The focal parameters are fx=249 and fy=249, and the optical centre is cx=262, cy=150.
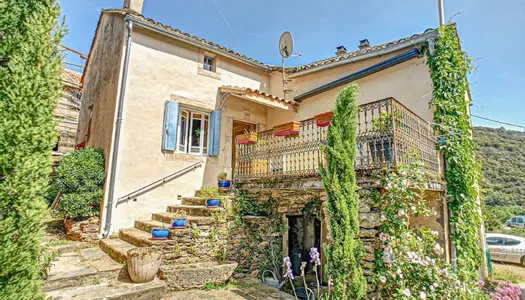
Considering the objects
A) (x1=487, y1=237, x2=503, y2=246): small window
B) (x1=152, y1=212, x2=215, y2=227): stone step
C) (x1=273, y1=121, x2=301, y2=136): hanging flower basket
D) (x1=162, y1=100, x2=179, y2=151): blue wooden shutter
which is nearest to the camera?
(x1=152, y1=212, x2=215, y2=227): stone step

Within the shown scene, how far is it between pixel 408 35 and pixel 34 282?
8.89 m

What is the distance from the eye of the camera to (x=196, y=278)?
5457 mm

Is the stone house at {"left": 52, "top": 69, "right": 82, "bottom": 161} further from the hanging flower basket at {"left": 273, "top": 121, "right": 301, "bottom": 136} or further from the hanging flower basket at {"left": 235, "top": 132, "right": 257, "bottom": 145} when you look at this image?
the hanging flower basket at {"left": 273, "top": 121, "right": 301, "bottom": 136}

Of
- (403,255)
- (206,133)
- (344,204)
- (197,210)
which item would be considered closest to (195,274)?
(197,210)

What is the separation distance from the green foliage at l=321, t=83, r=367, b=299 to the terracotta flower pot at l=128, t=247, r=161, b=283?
3.30 meters

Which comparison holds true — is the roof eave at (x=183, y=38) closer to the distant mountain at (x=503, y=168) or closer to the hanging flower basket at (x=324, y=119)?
the hanging flower basket at (x=324, y=119)

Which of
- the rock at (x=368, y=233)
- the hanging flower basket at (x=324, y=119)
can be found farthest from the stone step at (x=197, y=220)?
the hanging flower basket at (x=324, y=119)

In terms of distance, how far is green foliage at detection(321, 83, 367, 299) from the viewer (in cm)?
393

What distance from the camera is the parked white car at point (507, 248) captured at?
11750 millimetres

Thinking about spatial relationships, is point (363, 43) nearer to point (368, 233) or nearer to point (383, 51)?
point (383, 51)

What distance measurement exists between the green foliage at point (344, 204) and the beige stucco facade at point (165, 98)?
3187 millimetres

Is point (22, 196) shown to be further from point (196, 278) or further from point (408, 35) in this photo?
point (408, 35)

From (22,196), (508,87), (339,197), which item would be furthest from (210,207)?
(508,87)

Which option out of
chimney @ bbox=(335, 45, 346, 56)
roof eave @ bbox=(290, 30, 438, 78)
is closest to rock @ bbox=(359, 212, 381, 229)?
roof eave @ bbox=(290, 30, 438, 78)
